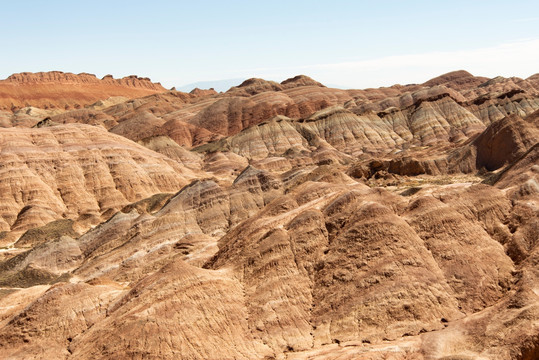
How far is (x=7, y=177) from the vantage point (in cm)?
6650

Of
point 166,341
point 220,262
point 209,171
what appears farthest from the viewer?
point 209,171

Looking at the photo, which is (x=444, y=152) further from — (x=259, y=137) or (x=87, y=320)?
(x=87, y=320)

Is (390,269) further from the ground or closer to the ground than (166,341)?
further from the ground

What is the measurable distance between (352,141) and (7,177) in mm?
68922

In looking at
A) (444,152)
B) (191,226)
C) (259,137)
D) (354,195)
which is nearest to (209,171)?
(259,137)

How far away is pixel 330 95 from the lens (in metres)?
166

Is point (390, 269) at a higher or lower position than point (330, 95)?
lower

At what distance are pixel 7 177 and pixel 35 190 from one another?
3.84 m

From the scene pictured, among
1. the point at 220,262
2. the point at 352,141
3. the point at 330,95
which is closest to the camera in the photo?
the point at 220,262

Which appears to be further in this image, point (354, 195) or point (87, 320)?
A: point (354, 195)

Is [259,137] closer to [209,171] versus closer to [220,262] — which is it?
[209,171]

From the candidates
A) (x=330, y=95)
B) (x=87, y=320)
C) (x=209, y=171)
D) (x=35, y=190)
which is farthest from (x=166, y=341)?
(x=330, y=95)

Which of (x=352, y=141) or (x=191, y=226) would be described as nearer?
(x=191, y=226)

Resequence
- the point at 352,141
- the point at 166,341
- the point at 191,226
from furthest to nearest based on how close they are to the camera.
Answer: the point at 352,141, the point at 191,226, the point at 166,341
